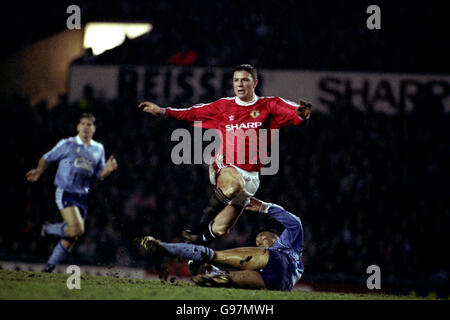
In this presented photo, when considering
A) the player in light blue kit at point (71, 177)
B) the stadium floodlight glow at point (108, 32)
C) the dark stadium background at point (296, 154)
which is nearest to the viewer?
the player in light blue kit at point (71, 177)

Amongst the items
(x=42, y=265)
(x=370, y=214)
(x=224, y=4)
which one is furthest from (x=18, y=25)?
(x=370, y=214)

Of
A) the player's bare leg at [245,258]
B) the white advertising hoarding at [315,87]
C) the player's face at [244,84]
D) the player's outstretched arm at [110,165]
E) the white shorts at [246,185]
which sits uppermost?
the white advertising hoarding at [315,87]

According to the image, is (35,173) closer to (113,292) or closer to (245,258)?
(113,292)

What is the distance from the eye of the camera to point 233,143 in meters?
7.12

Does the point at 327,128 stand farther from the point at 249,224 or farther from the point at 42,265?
the point at 42,265

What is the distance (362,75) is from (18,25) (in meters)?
8.85

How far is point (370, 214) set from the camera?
12.5m

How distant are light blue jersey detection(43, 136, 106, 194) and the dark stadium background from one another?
2.79 meters

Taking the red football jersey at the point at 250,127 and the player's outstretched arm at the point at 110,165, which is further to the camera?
the player's outstretched arm at the point at 110,165

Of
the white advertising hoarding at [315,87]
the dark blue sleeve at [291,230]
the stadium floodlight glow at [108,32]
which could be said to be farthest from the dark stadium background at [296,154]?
the dark blue sleeve at [291,230]

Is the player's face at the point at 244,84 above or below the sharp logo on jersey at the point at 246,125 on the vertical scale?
above

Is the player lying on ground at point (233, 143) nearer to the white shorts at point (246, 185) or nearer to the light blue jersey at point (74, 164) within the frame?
the white shorts at point (246, 185)

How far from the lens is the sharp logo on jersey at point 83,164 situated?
8586mm

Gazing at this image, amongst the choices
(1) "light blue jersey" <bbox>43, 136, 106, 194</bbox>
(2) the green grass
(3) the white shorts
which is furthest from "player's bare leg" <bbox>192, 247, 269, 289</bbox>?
(1) "light blue jersey" <bbox>43, 136, 106, 194</bbox>
